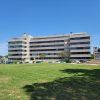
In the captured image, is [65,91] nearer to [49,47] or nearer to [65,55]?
[65,55]

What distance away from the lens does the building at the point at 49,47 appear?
122125 millimetres

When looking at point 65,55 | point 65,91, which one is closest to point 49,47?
point 65,55

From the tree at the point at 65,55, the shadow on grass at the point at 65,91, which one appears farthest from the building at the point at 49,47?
the shadow on grass at the point at 65,91

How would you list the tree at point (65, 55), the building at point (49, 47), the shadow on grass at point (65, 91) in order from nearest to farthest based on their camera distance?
the shadow on grass at point (65, 91) → the building at point (49, 47) → the tree at point (65, 55)

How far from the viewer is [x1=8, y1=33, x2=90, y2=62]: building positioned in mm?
122125

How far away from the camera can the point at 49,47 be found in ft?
440

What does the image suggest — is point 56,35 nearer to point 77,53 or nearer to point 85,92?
point 77,53

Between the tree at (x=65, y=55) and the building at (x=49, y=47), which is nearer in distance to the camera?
the building at (x=49, y=47)

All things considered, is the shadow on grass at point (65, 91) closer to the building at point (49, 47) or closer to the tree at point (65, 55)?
the building at point (49, 47)

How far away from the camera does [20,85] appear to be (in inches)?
465

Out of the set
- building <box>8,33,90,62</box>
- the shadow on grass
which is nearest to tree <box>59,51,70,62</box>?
building <box>8,33,90,62</box>

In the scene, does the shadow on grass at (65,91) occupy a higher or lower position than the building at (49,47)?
lower

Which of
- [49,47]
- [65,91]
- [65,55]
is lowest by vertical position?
[65,91]

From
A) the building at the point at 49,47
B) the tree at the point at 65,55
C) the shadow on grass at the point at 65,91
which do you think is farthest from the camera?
the tree at the point at 65,55
